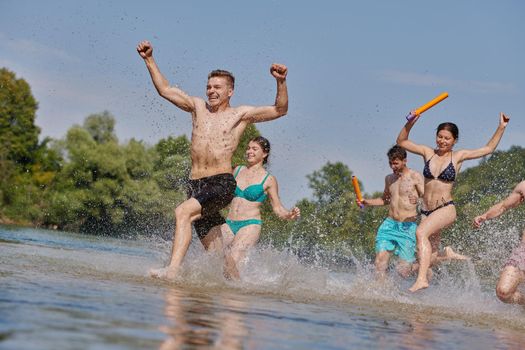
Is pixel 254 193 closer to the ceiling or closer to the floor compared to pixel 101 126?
closer to the floor

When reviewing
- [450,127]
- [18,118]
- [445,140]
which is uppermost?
[18,118]

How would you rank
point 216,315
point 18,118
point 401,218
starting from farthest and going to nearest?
point 18,118, point 401,218, point 216,315

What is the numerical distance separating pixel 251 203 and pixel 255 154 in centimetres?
62

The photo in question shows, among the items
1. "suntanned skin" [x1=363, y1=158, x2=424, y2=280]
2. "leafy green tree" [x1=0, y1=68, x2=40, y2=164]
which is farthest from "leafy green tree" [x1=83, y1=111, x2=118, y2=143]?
"suntanned skin" [x1=363, y1=158, x2=424, y2=280]

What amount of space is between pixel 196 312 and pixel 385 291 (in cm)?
529

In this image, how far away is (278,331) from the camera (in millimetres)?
5047

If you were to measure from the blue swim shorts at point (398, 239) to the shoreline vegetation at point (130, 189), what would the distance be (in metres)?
30.9

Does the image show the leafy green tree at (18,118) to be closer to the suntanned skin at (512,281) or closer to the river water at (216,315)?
the river water at (216,315)

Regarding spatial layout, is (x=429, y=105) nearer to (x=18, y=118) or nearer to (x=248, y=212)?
(x=248, y=212)

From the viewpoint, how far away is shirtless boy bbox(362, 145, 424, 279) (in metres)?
12.1

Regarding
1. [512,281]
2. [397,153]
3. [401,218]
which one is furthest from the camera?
[401,218]

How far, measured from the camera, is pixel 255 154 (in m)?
10.6

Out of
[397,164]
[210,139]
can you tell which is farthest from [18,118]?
[210,139]

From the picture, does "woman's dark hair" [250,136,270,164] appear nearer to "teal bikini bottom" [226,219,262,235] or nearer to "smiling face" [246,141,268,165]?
"smiling face" [246,141,268,165]
